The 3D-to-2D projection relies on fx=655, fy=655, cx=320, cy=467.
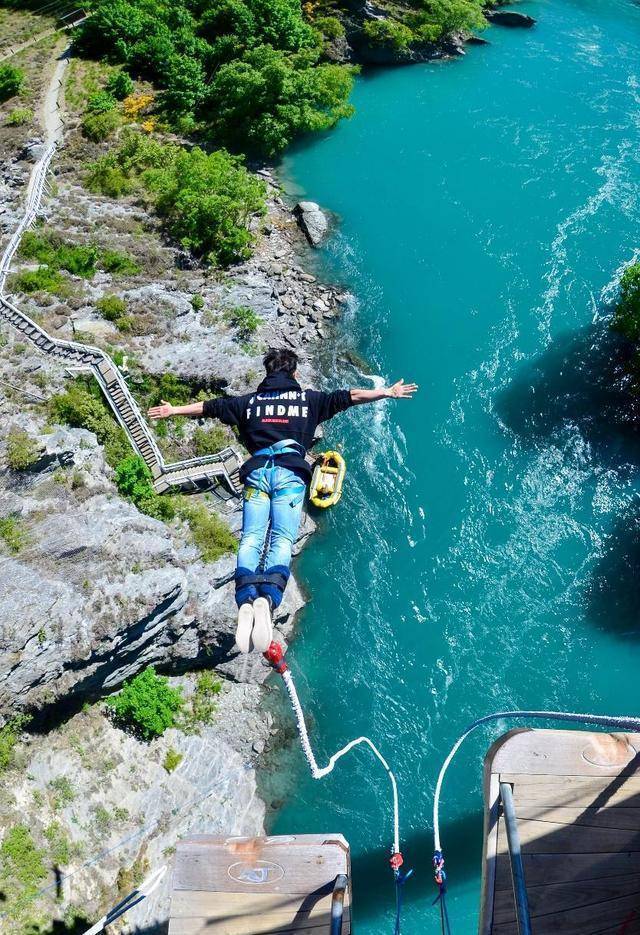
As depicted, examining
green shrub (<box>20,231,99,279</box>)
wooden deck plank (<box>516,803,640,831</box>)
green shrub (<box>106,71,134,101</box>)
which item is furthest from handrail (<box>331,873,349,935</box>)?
green shrub (<box>106,71,134,101</box>)

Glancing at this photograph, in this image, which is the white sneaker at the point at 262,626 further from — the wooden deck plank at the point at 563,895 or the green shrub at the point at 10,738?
the green shrub at the point at 10,738

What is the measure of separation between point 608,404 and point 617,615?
7.97 metres

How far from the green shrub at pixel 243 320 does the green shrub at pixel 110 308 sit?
3833mm

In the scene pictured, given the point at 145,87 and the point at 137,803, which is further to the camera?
the point at 145,87

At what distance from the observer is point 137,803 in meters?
16.7

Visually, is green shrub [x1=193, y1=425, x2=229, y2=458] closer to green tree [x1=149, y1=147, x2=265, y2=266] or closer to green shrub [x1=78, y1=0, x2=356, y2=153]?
green tree [x1=149, y1=147, x2=265, y2=266]

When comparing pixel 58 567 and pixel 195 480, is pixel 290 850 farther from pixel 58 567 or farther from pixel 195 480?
pixel 195 480

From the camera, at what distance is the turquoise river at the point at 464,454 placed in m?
18.4

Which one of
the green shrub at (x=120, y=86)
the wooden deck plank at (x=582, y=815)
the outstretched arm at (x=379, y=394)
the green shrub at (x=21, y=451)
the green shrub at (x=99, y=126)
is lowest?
the green shrub at (x=21, y=451)

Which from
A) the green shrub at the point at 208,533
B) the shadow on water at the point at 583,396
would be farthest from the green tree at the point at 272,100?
the green shrub at the point at 208,533

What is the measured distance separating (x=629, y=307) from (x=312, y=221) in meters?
13.5

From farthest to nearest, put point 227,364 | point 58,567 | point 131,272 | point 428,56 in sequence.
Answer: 1. point 428,56
2. point 131,272
3. point 227,364
4. point 58,567

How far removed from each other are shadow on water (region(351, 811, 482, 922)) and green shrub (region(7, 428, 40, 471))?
44.8 ft

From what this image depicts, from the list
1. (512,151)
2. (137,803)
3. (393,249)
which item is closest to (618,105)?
(512,151)
